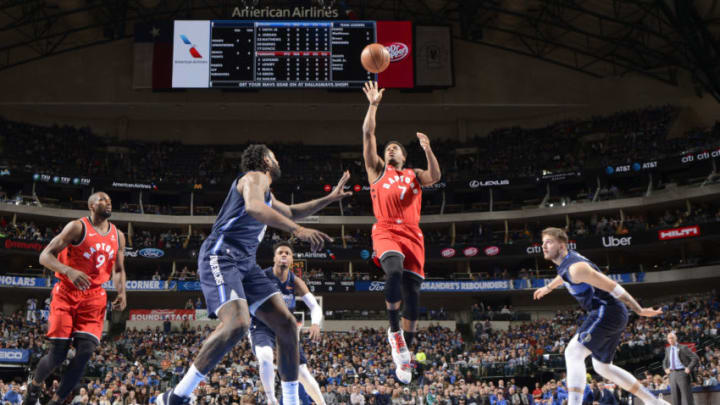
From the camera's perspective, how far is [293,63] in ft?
126

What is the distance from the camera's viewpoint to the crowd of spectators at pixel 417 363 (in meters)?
21.7

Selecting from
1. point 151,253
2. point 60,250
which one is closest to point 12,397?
point 60,250

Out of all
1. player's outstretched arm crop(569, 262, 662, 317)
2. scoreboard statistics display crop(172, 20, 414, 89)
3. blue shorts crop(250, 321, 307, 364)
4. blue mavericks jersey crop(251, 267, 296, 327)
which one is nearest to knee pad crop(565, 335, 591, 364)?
player's outstretched arm crop(569, 262, 662, 317)

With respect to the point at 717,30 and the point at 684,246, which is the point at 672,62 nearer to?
the point at 717,30

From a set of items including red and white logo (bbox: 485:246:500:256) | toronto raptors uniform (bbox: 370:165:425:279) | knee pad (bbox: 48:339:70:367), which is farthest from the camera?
red and white logo (bbox: 485:246:500:256)

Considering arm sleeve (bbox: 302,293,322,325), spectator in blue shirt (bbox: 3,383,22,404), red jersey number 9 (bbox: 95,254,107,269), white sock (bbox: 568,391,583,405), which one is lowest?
spectator in blue shirt (bbox: 3,383,22,404)

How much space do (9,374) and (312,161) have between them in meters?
25.9

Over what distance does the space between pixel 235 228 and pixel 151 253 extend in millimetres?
38270

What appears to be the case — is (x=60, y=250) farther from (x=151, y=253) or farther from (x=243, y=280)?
(x=151, y=253)

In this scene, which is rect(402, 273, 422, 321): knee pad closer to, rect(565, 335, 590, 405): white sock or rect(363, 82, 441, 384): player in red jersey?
rect(363, 82, 441, 384): player in red jersey

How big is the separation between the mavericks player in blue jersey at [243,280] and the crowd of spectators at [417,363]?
11719mm

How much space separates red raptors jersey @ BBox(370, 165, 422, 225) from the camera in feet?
29.9

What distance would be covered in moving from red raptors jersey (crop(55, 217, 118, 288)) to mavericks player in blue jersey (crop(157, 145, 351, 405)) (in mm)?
2347

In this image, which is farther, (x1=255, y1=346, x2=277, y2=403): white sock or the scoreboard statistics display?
the scoreboard statistics display
